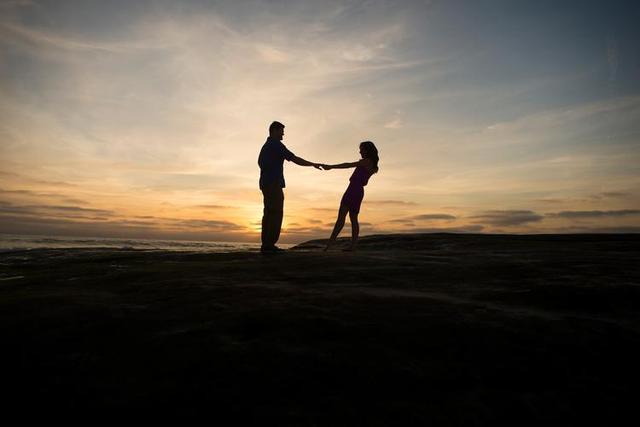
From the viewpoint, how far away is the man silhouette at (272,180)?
381 inches

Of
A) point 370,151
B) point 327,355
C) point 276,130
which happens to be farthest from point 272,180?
point 327,355

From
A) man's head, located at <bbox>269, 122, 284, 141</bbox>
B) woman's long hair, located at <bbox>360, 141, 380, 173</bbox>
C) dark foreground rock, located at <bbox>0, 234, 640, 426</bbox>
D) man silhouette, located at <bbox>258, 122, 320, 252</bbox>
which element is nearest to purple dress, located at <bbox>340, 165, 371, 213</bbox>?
woman's long hair, located at <bbox>360, 141, 380, 173</bbox>

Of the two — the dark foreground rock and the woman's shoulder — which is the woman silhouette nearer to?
the woman's shoulder

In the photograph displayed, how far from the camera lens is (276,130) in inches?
385

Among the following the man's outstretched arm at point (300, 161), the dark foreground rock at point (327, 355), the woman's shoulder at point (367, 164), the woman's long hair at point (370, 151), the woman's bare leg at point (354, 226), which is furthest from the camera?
the woman's bare leg at point (354, 226)

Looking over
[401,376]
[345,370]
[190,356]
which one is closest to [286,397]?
[345,370]

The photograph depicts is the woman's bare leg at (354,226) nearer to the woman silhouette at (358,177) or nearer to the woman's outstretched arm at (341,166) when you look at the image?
the woman silhouette at (358,177)

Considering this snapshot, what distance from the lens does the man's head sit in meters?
9.76

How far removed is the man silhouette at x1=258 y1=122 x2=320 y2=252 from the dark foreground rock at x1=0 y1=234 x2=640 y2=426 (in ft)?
18.1

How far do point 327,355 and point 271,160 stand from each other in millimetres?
7813

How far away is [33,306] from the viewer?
11.8 ft

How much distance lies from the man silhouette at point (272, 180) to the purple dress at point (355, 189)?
1.92m

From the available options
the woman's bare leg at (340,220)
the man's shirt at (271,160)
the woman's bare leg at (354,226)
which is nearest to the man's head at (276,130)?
the man's shirt at (271,160)

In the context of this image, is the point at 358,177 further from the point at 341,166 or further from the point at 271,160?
the point at 271,160
